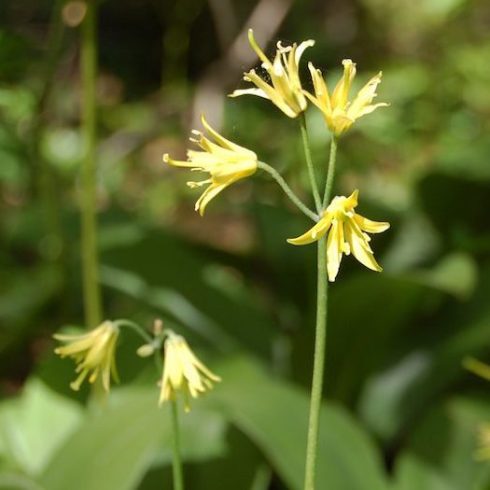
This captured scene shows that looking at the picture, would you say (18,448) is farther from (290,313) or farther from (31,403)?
(290,313)

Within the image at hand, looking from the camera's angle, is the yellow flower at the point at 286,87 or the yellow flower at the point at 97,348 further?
the yellow flower at the point at 97,348

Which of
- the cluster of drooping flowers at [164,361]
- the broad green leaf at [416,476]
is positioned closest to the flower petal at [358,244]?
the cluster of drooping flowers at [164,361]

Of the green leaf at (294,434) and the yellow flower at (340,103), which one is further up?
the yellow flower at (340,103)

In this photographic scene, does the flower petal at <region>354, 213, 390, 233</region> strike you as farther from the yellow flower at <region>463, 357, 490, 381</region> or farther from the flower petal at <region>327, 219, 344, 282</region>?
the yellow flower at <region>463, 357, 490, 381</region>

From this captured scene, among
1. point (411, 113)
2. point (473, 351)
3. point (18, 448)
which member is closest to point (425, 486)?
point (473, 351)

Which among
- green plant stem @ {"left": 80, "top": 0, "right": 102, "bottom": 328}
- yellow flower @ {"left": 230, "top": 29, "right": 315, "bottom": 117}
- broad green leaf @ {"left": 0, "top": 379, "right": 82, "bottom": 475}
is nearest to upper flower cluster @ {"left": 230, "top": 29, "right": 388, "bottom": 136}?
yellow flower @ {"left": 230, "top": 29, "right": 315, "bottom": 117}

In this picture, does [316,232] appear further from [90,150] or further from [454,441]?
[454,441]

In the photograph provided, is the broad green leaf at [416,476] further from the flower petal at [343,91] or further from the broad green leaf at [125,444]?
the flower petal at [343,91]

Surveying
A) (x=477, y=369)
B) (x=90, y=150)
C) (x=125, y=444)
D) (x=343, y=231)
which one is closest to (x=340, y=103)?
(x=343, y=231)
